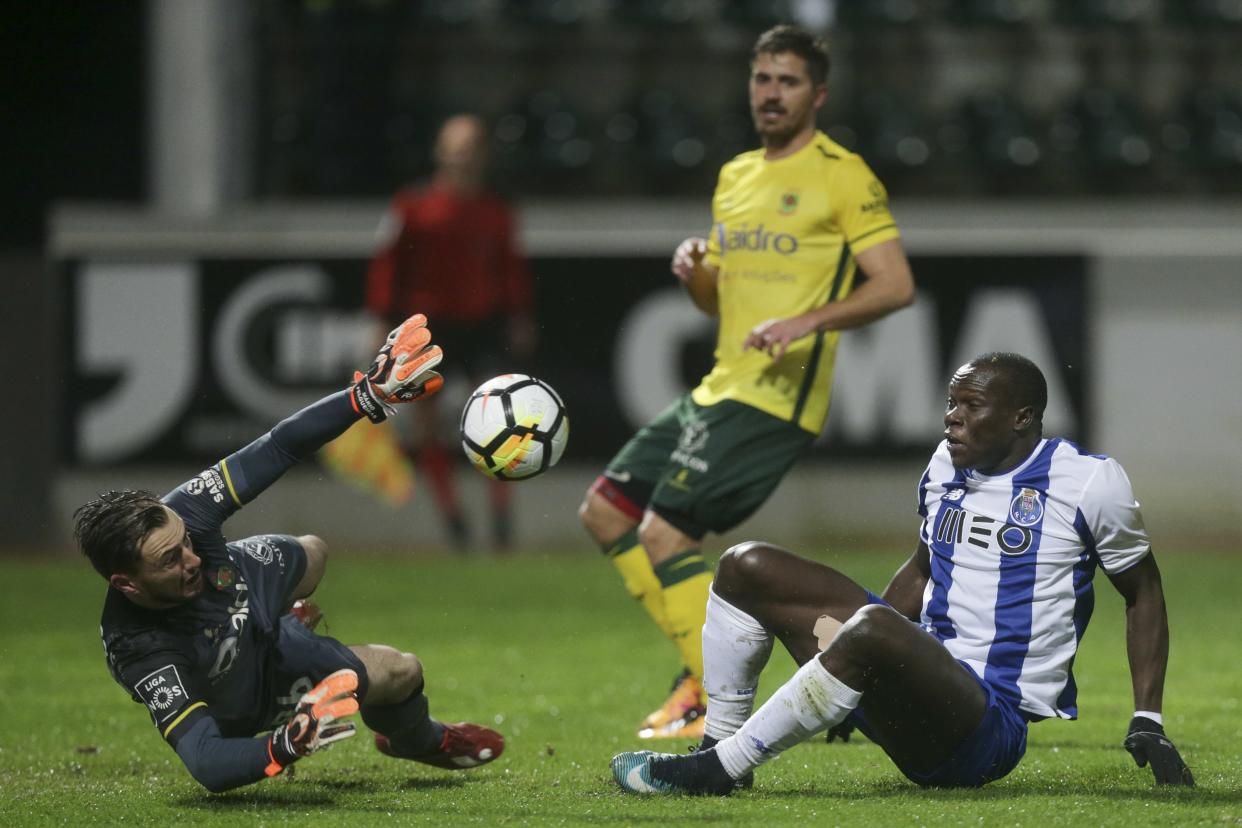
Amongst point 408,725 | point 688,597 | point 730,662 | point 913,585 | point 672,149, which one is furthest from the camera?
point 672,149

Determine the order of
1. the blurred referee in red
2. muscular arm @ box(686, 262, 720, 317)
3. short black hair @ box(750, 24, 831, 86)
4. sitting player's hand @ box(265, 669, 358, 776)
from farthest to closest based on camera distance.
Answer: the blurred referee in red < muscular arm @ box(686, 262, 720, 317) < short black hair @ box(750, 24, 831, 86) < sitting player's hand @ box(265, 669, 358, 776)

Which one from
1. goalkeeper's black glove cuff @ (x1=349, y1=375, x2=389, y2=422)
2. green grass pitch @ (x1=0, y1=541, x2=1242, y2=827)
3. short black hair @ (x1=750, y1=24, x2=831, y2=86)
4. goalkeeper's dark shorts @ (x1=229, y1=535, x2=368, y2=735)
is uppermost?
short black hair @ (x1=750, y1=24, x2=831, y2=86)

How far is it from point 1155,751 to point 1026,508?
0.63 metres

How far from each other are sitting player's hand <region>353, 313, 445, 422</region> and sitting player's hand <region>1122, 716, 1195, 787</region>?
1.84 meters

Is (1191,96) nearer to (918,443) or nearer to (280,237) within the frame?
(918,443)

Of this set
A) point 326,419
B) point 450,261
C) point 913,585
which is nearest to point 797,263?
point 913,585

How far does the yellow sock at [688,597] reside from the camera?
5469mm

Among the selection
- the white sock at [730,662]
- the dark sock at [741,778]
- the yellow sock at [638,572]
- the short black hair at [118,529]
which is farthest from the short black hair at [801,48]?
the short black hair at [118,529]

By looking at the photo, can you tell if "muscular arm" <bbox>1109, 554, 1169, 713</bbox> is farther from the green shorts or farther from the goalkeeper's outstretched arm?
the goalkeeper's outstretched arm

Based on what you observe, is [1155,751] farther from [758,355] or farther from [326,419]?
[326,419]

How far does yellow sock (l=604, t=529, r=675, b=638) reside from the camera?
5.66 meters

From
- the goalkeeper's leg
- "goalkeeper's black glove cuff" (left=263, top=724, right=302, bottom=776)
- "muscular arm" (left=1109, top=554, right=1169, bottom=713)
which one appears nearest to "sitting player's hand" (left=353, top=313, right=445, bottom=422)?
the goalkeeper's leg

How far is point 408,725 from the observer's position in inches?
179

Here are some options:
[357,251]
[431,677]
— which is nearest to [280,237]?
[357,251]
